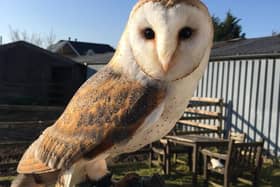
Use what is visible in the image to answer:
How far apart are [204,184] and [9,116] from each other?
32.8 ft

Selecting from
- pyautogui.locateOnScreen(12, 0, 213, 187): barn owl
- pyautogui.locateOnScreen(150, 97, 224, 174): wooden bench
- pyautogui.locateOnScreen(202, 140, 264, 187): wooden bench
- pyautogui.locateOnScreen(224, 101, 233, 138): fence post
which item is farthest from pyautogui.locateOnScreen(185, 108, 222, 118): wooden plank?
pyautogui.locateOnScreen(12, 0, 213, 187): barn owl

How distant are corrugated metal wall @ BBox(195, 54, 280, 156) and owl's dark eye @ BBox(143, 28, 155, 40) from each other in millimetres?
7052

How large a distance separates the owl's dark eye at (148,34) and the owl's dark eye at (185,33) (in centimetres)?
11

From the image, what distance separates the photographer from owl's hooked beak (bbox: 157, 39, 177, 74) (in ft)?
4.67

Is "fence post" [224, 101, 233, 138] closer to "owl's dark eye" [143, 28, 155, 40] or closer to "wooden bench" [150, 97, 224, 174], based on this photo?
"wooden bench" [150, 97, 224, 174]

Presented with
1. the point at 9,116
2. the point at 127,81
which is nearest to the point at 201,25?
the point at 127,81

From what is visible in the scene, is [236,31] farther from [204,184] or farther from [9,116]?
[204,184]

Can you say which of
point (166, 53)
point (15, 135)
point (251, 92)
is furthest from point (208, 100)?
point (166, 53)

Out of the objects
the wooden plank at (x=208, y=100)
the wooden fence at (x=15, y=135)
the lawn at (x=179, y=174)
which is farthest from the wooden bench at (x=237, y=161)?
the wooden plank at (x=208, y=100)

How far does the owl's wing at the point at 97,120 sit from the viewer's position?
151 centimetres

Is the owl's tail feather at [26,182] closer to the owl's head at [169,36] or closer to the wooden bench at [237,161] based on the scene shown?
the owl's head at [169,36]

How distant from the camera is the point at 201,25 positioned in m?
1.47

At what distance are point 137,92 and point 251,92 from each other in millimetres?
7576

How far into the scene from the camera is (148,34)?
1493 millimetres
